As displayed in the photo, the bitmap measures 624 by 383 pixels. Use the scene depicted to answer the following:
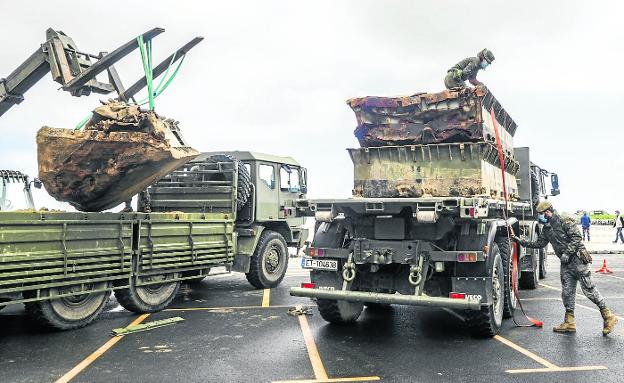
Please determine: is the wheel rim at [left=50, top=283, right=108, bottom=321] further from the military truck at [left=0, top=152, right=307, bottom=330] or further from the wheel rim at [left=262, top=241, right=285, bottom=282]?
the wheel rim at [left=262, top=241, right=285, bottom=282]

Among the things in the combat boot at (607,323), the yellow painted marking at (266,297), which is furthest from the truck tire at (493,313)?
the yellow painted marking at (266,297)

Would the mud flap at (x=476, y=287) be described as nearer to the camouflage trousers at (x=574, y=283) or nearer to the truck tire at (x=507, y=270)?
the truck tire at (x=507, y=270)

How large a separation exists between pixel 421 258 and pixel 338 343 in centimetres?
143

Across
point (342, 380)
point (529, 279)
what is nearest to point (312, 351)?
point (342, 380)

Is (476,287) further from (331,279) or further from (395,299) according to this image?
(331,279)

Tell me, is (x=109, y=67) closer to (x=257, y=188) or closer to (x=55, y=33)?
(x=55, y=33)

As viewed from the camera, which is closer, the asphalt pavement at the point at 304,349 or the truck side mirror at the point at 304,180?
the asphalt pavement at the point at 304,349

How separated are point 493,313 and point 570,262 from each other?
54.7 inches

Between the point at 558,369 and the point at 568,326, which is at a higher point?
the point at 568,326

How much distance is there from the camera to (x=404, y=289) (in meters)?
6.38

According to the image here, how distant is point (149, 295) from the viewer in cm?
791

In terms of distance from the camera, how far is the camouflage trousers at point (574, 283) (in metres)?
6.57

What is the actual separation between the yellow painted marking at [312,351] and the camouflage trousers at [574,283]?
337cm

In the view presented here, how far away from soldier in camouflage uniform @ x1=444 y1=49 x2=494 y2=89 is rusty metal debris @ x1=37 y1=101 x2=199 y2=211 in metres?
4.14
